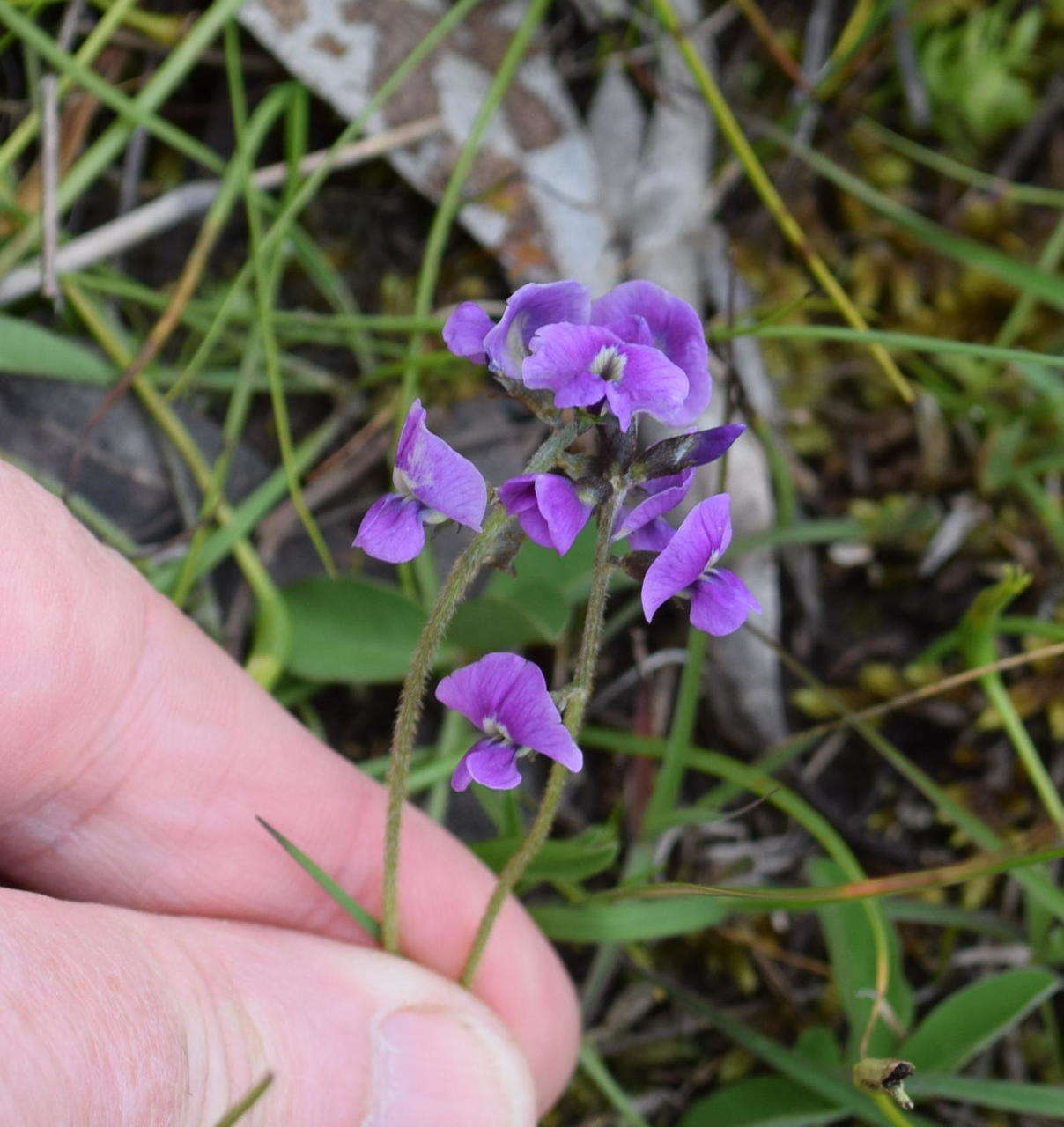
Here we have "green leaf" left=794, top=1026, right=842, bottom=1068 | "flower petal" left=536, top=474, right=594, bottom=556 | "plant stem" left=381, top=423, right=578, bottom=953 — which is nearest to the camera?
"flower petal" left=536, top=474, right=594, bottom=556

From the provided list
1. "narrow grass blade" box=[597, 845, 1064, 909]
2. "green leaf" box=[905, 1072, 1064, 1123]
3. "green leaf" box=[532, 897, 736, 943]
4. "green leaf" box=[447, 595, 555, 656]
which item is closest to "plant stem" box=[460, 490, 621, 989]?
"narrow grass blade" box=[597, 845, 1064, 909]

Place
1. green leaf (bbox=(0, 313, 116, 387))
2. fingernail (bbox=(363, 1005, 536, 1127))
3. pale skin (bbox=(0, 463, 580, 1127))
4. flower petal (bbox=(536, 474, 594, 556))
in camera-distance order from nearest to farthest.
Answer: flower petal (bbox=(536, 474, 594, 556)) < pale skin (bbox=(0, 463, 580, 1127)) < fingernail (bbox=(363, 1005, 536, 1127)) < green leaf (bbox=(0, 313, 116, 387))

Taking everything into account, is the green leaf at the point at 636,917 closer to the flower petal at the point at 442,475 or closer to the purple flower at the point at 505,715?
the purple flower at the point at 505,715

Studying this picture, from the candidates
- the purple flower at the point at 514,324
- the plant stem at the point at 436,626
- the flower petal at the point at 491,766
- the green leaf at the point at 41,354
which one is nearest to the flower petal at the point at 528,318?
the purple flower at the point at 514,324

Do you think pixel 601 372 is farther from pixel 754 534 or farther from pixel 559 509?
pixel 754 534

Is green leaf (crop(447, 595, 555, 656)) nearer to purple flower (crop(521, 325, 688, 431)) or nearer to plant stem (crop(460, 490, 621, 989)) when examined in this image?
plant stem (crop(460, 490, 621, 989))

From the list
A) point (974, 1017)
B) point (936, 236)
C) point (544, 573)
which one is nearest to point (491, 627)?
point (544, 573)

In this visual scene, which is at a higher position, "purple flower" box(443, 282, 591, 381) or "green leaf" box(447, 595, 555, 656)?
"purple flower" box(443, 282, 591, 381)

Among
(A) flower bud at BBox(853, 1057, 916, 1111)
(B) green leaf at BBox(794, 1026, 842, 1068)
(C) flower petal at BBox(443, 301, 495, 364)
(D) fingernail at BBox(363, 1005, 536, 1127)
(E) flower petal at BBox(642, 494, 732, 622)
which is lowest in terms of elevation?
(B) green leaf at BBox(794, 1026, 842, 1068)

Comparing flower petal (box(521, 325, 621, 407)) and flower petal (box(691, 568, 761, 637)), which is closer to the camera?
flower petal (box(521, 325, 621, 407))
